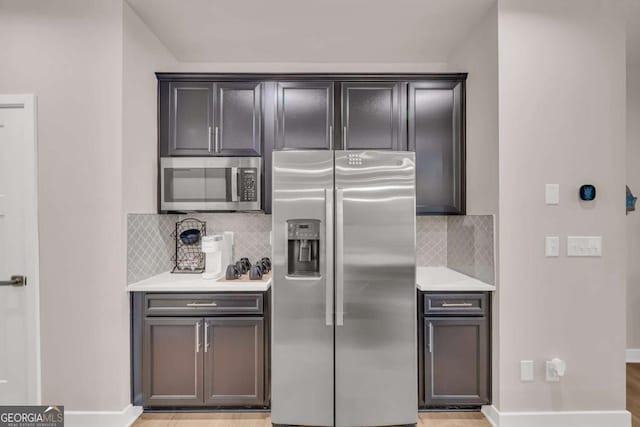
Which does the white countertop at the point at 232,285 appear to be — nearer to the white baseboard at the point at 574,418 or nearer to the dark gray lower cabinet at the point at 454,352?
the dark gray lower cabinet at the point at 454,352

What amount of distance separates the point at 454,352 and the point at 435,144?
4.99 ft

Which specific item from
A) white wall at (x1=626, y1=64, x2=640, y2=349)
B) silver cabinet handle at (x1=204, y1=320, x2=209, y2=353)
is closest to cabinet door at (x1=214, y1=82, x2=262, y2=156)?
silver cabinet handle at (x1=204, y1=320, x2=209, y2=353)

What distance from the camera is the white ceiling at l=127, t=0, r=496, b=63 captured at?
7.30 ft

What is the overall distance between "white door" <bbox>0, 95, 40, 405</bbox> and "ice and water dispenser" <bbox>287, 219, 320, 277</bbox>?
1.59m

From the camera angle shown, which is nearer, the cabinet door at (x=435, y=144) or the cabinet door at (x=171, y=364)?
the cabinet door at (x=171, y=364)

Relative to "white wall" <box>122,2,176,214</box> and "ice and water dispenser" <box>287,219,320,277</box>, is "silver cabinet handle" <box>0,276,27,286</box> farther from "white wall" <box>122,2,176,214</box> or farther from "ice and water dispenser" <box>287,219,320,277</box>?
"ice and water dispenser" <box>287,219,320,277</box>

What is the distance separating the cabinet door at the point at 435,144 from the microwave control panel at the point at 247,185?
4.12 ft

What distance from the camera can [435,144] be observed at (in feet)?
8.70

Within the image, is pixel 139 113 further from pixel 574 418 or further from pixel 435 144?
pixel 574 418

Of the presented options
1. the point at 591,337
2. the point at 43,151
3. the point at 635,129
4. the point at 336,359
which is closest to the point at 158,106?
the point at 43,151

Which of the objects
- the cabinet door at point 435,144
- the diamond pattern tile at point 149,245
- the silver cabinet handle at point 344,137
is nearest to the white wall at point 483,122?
the cabinet door at point 435,144

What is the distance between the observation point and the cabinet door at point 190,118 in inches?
103

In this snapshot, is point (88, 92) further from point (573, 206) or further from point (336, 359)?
point (573, 206)

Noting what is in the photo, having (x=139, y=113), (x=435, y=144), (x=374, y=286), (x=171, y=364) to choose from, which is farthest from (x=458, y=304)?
(x=139, y=113)
